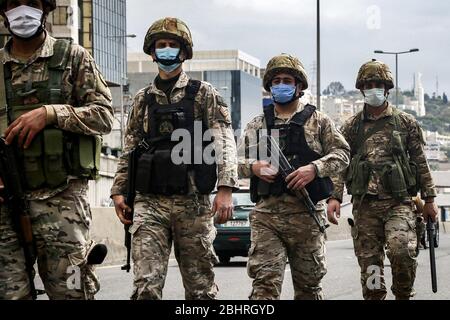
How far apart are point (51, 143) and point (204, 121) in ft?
5.37

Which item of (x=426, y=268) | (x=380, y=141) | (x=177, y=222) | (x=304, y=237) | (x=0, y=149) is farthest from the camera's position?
(x=426, y=268)

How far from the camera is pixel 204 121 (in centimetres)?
770

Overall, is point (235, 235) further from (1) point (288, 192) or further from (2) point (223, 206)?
(2) point (223, 206)

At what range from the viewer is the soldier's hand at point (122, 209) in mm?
7684

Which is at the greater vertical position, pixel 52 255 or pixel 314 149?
pixel 314 149

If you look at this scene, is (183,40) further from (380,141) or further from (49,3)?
(380,141)

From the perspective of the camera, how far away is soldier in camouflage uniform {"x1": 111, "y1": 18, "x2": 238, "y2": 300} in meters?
7.39

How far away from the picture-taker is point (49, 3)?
648cm

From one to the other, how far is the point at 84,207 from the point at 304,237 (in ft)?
7.96

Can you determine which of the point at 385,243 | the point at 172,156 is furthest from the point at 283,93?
the point at 385,243

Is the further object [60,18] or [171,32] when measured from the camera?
[60,18]

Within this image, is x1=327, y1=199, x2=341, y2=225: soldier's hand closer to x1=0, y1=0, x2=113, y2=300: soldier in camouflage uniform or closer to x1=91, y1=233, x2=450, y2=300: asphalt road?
x1=0, y1=0, x2=113, y2=300: soldier in camouflage uniform

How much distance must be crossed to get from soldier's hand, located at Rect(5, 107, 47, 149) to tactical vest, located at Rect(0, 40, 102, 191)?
7 cm
